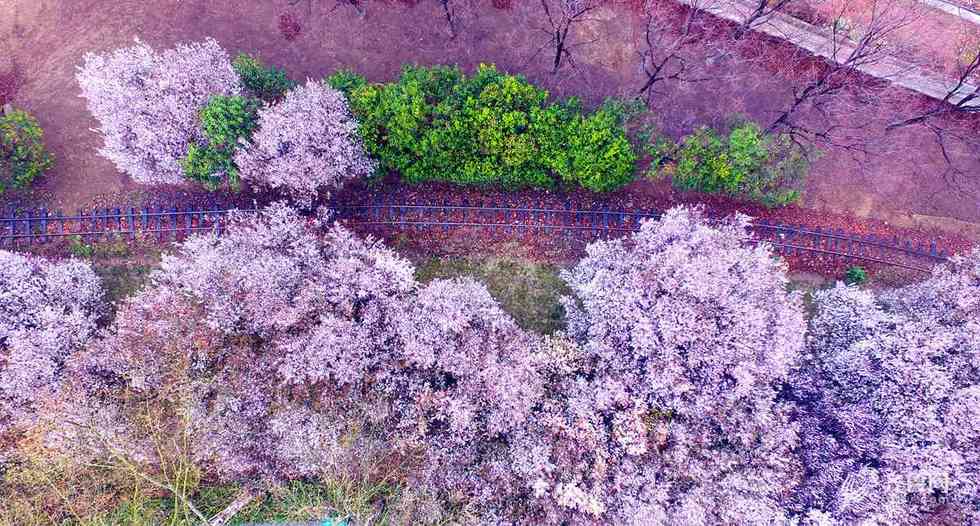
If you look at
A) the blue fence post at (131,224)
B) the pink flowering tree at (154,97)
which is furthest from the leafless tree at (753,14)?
the blue fence post at (131,224)

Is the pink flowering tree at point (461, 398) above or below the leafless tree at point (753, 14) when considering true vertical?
below

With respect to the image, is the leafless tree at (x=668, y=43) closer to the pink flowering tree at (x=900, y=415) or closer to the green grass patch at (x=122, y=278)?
the pink flowering tree at (x=900, y=415)

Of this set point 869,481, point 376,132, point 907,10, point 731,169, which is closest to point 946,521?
point 869,481

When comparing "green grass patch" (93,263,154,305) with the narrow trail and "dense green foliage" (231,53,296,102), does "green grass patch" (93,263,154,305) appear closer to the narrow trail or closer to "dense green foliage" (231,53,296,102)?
the narrow trail

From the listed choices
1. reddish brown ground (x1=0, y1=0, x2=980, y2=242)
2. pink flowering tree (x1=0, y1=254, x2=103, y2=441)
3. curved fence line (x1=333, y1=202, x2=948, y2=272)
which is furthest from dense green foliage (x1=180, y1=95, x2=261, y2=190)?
pink flowering tree (x1=0, y1=254, x2=103, y2=441)

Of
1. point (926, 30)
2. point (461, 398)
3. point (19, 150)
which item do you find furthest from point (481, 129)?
point (926, 30)

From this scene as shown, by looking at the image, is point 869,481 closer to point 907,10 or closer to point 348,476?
point 348,476
